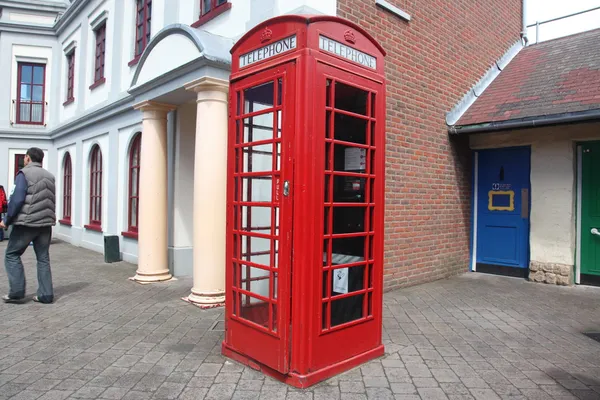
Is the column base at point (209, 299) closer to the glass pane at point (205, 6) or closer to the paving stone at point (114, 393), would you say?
the paving stone at point (114, 393)

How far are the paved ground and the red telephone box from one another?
29 centimetres

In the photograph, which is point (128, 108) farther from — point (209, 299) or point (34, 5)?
point (34, 5)

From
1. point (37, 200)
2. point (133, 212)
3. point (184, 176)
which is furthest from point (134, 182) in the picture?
point (37, 200)

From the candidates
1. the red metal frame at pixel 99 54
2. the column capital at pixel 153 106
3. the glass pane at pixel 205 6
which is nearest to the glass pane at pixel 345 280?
the column capital at pixel 153 106

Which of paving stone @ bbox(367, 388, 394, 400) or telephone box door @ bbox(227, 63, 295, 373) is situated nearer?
paving stone @ bbox(367, 388, 394, 400)

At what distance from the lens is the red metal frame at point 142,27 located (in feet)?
30.7

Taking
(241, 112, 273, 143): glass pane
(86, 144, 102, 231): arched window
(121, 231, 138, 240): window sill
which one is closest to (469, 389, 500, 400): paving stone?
(241, 112, 273, 143): glass pane

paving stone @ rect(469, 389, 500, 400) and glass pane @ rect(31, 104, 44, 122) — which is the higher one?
glass pane @ rect(31, 104, 44, 122)

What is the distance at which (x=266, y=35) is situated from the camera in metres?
3.62

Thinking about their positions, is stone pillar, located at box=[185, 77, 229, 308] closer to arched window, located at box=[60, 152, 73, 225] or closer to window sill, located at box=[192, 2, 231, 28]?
window sill, located at box=[192, 2, 231, 28]

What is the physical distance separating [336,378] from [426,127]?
194 inches

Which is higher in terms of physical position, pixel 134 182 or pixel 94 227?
pixel 134 182

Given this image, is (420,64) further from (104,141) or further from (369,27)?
(104,141)

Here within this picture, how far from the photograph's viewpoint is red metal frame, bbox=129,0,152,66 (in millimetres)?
9344
